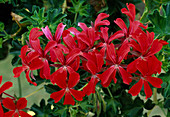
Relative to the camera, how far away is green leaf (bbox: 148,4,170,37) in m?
0.75

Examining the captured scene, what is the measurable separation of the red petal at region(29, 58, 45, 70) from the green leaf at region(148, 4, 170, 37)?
37cm

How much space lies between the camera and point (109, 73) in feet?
1.71

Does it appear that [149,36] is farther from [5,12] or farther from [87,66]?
[5,12]

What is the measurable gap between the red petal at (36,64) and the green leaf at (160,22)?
0.37 metres

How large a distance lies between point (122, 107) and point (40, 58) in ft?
1.47

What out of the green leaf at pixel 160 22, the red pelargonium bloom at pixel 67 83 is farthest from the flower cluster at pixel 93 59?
the green leaf at pixel 160 22

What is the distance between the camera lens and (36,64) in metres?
0.53

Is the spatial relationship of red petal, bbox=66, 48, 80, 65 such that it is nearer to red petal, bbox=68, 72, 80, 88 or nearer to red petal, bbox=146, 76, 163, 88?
red petal, bbox=68, 72, 80, 88

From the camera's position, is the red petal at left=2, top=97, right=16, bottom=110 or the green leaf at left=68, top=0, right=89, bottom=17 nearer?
the red petal at left=2, top=97, right=16, bottom=110

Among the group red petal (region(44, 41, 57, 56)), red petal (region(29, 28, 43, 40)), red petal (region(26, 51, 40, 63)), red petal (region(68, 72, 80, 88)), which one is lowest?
red petal (region(68, 72, 80, 88))

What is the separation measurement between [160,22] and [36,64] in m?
0.40

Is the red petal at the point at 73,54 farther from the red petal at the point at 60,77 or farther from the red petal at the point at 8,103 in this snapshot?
the red petal at the point at 8,103

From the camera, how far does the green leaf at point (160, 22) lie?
75cm

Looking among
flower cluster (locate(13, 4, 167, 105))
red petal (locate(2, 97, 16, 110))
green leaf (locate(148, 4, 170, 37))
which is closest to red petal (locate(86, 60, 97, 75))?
flower cluster (locate(13, 4, 167, 105))
